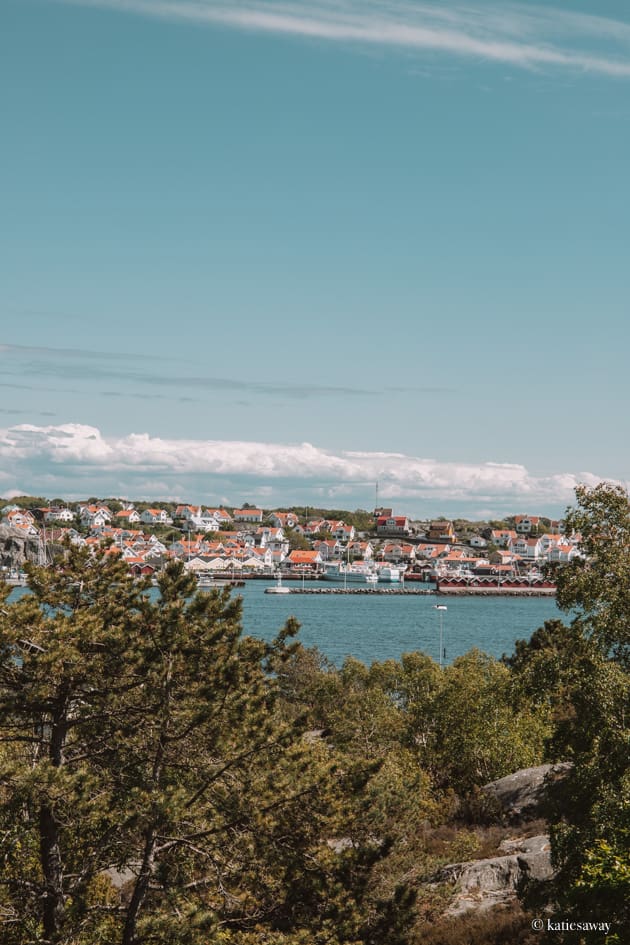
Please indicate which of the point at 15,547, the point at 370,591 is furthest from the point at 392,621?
the point at 15,547

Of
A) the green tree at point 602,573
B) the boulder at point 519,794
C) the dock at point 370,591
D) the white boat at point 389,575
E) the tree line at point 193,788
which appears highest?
the green tree at point 602,573

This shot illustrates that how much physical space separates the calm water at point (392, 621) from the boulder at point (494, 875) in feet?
137

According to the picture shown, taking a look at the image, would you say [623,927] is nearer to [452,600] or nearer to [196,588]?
[196,588]

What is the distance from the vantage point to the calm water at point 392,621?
287ft

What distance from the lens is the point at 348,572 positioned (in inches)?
7377

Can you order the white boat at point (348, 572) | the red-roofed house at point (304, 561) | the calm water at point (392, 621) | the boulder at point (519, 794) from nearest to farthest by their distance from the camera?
the boulder at point (519, 794) → the calm water at point (392, 621) → the white boat at point (348, 572) → the red-roofed house at point (304, 561)

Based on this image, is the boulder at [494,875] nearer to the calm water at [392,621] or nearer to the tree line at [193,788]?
the tree line at [193,788]

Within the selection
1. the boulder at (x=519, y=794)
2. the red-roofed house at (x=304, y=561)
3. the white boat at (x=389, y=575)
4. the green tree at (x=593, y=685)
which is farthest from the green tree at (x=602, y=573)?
the red-roofed house at (x=304, y=561)

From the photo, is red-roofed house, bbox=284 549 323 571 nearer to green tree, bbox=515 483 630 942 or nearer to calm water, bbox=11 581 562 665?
calm water, bbox=11 581 562 665

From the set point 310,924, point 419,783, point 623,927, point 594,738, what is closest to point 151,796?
point 310,924

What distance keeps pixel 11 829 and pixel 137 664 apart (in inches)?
108

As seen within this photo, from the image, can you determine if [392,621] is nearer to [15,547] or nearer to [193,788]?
[15,547]

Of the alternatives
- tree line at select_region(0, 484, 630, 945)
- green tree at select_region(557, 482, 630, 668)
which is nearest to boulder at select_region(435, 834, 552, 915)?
tree line at select_region(0, 484, 630, 945)

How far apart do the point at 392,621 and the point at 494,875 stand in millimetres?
97714
